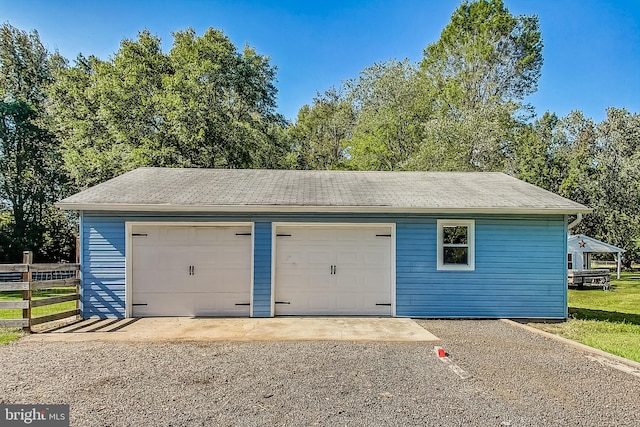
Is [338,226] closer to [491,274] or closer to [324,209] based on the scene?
[324,209]

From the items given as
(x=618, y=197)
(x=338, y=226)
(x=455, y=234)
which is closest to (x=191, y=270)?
(x=338, y=226)

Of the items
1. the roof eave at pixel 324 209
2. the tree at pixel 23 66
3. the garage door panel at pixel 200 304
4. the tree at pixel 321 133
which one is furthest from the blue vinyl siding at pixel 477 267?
the tree at pixel 23 66

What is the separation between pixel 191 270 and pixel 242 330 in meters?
1.96

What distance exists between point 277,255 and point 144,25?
712 inches

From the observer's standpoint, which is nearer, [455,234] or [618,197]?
[455,234]

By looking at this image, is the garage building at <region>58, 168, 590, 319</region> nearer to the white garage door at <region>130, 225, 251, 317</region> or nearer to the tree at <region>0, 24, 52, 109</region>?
the white garage door at <region>130, 225, 251, 317</region>

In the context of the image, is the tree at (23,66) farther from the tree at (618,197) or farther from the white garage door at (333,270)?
the tree at (618,197)

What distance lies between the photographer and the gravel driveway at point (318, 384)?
371 centimetres

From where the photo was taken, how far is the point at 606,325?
8.41m

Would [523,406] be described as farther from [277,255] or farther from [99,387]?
[277,255]

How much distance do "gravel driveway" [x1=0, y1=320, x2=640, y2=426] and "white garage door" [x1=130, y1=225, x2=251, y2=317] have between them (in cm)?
211

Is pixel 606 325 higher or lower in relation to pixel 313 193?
lower

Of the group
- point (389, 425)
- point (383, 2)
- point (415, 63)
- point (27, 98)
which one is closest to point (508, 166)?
point (415, 63)

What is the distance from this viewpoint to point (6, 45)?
23.4 m
